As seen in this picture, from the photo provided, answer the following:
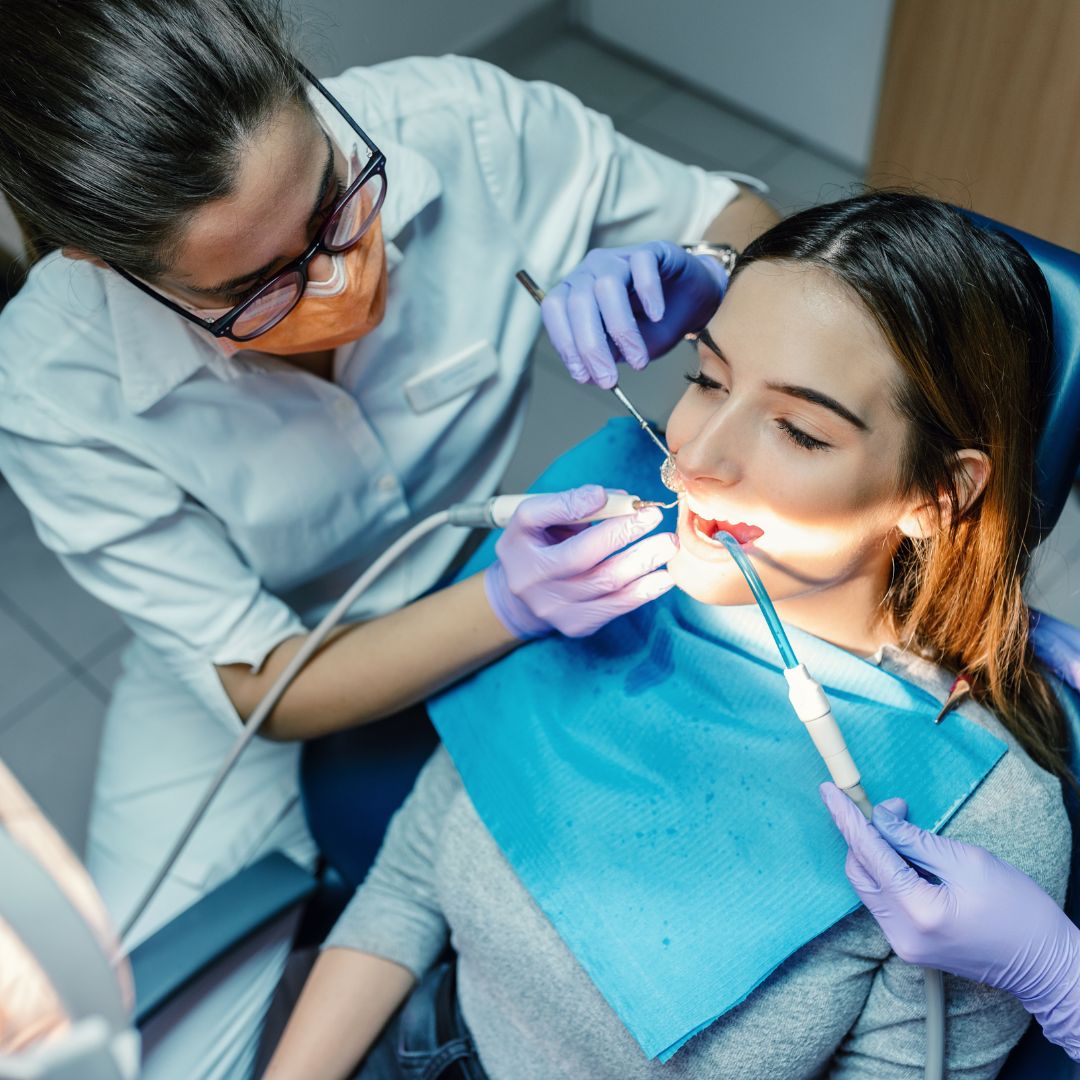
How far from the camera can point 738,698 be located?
1286 mm

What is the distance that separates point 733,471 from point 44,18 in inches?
28.6

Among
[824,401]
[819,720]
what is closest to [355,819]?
[819,720]

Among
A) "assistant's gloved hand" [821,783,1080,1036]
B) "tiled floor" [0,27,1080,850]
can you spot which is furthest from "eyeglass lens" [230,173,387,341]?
"tiled floor" [0,27,1080,850]

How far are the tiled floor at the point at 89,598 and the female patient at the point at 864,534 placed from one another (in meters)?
0.95

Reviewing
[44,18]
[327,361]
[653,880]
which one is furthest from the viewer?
[327,361]

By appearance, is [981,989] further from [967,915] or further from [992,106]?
[992,106]

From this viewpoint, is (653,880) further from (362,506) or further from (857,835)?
(362,506)

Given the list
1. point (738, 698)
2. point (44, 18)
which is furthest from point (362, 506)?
point (44, 18)

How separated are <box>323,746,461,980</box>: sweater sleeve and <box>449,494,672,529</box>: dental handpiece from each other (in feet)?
1.08

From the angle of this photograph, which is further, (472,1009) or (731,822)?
(472,1009)

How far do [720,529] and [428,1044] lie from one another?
719mm

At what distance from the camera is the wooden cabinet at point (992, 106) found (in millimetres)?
2064

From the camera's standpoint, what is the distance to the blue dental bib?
113 cm

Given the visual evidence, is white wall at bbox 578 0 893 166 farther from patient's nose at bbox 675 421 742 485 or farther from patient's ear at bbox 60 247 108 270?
patient's ear at bbox 60 247 108 270
